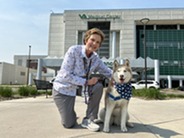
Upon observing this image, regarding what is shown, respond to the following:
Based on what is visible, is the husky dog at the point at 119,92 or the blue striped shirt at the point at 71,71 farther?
the blue striped shirt at the point at 71,71

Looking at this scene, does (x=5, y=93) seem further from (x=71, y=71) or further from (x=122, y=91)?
(x=122, y=91)

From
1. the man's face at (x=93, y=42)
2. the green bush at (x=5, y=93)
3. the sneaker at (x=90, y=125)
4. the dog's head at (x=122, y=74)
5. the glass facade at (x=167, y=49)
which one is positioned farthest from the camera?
the glass facade at (x=167, y=49)

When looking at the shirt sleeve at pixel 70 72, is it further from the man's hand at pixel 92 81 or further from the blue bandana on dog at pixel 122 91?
the blue bandana on dog at pixel 122 91

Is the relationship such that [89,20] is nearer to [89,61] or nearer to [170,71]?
[170,71]

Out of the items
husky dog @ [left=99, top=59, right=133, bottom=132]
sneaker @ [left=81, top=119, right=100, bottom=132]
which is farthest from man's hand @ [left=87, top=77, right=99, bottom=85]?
sneaker @ [left=81, top=119, right=100, bottom=132]

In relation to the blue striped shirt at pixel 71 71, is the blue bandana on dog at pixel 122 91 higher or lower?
lower

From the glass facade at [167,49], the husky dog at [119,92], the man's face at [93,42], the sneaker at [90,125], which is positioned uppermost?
the glass facade at [167,49]

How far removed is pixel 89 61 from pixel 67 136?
1.32 meters

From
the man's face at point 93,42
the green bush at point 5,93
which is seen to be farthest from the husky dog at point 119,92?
the green bush at point 5,93

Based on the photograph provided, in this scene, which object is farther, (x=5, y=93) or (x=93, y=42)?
(x=5, y=93)

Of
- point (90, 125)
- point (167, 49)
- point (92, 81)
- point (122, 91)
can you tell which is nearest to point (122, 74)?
point (122, 91)

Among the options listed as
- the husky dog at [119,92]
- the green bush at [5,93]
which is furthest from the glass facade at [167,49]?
the husky dog at [119,92]

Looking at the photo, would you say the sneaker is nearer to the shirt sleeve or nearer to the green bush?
the shirt sleeve

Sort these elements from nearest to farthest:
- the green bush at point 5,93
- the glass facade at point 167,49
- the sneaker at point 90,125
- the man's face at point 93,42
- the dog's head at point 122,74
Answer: the dog's head at point 122,74 → the sneaker at point 90,125 → the man's face at point 93,42 → the green bush at point 5,93 → the glass facade at point 167,49
